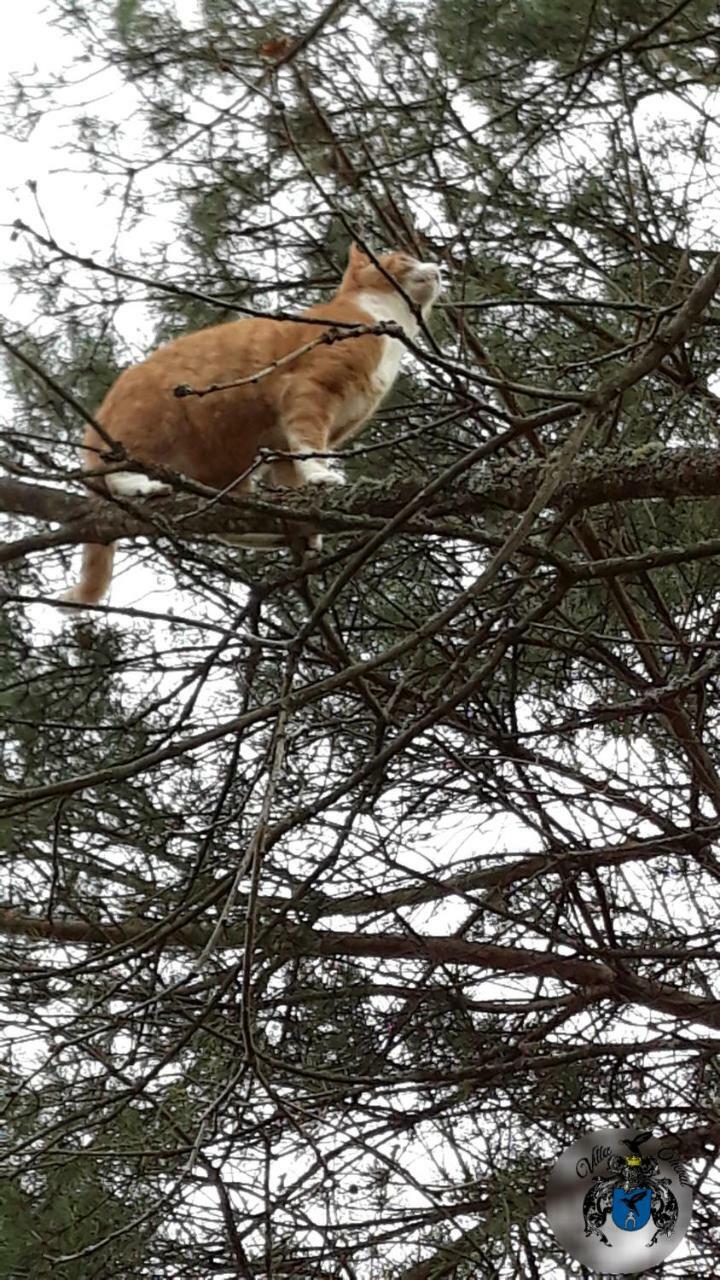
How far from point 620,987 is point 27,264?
4.80 feet

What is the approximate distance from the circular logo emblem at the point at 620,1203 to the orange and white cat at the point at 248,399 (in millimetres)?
1045

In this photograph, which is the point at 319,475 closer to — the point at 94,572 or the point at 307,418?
the point at 307,418

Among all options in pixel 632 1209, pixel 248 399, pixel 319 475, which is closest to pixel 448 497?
pixel 319 475

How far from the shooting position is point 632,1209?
196 cm

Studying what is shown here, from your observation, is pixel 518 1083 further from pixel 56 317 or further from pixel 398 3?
pixel 398 3

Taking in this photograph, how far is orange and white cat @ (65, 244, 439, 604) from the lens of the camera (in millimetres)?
2098

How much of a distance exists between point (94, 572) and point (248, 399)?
363 mm

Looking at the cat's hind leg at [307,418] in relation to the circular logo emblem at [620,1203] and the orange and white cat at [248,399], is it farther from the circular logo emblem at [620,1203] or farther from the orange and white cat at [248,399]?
the circular logo emblem at [620,1203]

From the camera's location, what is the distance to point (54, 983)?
2373mm

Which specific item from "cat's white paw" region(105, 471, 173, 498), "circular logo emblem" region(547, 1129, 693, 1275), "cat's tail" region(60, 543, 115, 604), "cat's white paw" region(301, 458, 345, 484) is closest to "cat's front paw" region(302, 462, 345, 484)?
"cat's white paw" region(301, 458, 345, 484)

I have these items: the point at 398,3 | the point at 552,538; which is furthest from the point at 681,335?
the point at 398,3

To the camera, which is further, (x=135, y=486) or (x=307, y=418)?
(x=307, y=418)

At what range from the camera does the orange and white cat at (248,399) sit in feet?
6.88

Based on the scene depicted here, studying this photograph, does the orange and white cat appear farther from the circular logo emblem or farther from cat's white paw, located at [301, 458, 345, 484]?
the circular logo emblem
